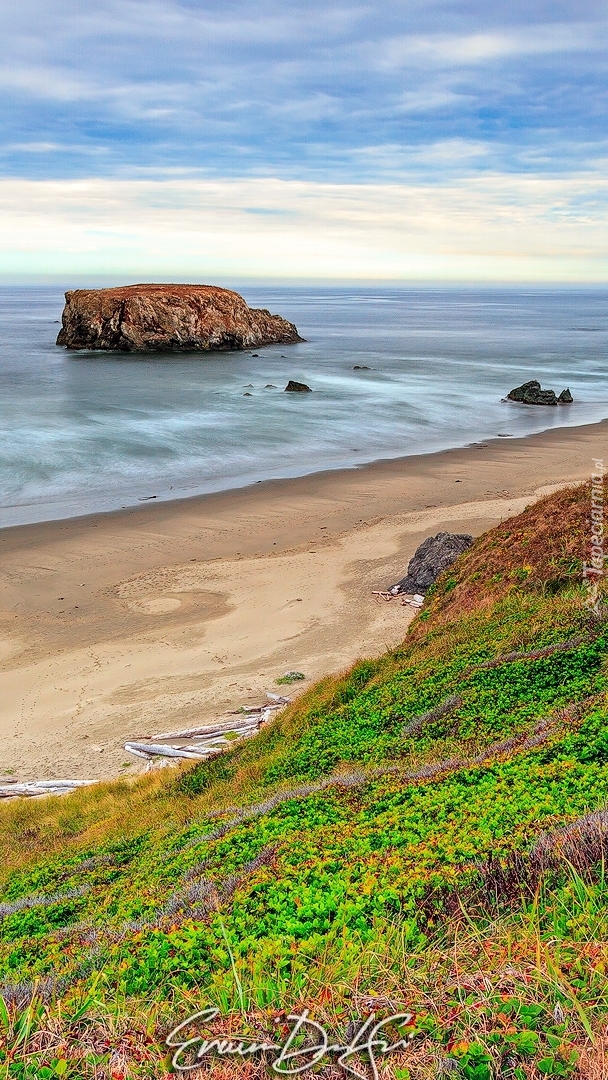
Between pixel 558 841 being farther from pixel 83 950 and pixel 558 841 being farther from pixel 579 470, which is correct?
pixel 579 470

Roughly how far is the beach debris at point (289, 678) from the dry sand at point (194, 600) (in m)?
0.20

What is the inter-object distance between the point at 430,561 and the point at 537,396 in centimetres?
3800

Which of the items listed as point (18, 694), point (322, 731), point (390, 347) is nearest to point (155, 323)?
point (390, 347)

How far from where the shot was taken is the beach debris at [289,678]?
1469cm

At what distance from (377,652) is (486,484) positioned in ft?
56.9

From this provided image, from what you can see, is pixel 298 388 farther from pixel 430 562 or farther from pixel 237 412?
pixel 430 562

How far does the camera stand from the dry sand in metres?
14.0

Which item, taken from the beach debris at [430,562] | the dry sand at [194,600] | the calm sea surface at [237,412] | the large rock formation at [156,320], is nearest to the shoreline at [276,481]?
the dry sand at [194,600]

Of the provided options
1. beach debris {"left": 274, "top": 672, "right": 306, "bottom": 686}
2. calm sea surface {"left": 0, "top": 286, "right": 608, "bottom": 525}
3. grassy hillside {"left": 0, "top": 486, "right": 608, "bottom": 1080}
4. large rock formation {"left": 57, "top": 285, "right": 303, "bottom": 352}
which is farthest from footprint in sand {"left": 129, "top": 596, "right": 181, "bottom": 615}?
large rock formation {"left": 57, "top": 285, "right": 303, "bottom": 352}

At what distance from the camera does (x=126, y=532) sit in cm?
2520

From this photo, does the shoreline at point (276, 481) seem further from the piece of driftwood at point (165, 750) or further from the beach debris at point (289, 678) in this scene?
the piece of driftwood at point (165, 750)

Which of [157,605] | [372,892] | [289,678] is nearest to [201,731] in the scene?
[289,678]

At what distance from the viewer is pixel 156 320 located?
82.9 m

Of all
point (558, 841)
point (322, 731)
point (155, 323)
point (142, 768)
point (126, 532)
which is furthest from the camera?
point (155, 323)
